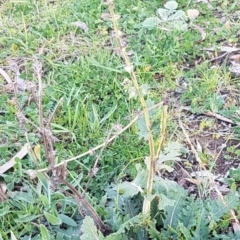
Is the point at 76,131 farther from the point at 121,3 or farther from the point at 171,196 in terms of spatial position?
the point at 121,3

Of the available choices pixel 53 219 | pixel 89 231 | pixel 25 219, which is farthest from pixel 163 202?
pixel 25 219

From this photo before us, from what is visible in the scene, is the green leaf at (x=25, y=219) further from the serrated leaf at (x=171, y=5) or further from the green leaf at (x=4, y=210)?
the serrated leaf at (x=171, y=5)

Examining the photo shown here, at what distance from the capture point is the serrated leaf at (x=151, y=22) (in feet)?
9.65

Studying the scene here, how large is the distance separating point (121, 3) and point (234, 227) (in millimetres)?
1664

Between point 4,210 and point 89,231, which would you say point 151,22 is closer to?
point 4,210

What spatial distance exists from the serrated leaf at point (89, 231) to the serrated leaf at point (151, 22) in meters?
1.56

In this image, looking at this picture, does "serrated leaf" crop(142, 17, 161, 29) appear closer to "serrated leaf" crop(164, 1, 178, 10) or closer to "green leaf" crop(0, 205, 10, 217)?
"serrated leaf" crop(164, 1, 178, 10)

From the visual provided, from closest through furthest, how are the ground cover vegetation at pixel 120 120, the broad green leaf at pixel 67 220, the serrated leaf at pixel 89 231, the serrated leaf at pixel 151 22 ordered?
the serrated leaf at pixel 89 231
the ground cover vegetation at pixel 120 120
the broad green leaf at pixel 67 220
the serrated leaf at pixel 151 22

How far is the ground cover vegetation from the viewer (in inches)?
69.7

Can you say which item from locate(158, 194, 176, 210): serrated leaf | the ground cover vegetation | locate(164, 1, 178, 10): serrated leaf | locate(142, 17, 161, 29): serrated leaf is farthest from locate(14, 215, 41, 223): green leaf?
locate(164, 1, 178, 10): serrated leaf

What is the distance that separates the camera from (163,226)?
1.88 m

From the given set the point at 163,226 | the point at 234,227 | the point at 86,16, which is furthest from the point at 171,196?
the point at 86,16

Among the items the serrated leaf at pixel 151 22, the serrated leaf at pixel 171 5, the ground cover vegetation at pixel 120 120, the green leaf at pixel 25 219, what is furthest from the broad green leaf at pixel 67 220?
the serrated leaf at pixel 171 5

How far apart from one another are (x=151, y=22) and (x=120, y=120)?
30.7 inches
